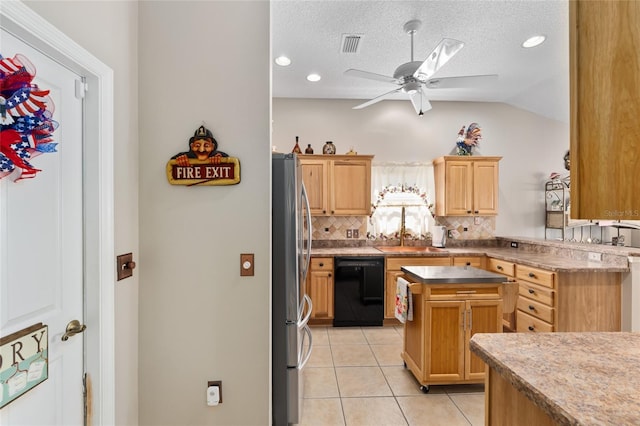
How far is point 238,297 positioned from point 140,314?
554mm

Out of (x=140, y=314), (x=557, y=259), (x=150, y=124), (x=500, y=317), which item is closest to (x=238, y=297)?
(x=140, y=314)

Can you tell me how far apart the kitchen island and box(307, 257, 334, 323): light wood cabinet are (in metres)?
1.67

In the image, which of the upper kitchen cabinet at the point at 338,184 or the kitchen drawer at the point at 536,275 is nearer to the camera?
the kitchen drawer at the point at 536,275

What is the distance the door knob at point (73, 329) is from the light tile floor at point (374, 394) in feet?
5.09

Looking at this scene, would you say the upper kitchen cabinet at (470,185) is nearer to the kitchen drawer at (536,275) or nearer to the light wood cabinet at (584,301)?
the kitchen drawer at (536,275)

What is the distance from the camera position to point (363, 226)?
4711 mm

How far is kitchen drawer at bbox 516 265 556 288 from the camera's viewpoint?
302 cm

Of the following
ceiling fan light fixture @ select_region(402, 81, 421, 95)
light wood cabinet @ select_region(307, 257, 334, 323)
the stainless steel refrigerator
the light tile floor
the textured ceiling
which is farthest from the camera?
light wood cabinet @ select_region(307, 257, 334, 323)

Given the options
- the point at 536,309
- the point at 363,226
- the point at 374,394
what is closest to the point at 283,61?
the point at 363,226

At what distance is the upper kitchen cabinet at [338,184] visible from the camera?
14.1 feet

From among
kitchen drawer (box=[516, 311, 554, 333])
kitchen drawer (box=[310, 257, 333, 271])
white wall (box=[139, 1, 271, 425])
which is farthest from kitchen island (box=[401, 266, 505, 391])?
kitchen drawer (box=[310, 257, 333, 271])

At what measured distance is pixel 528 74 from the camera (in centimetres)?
375

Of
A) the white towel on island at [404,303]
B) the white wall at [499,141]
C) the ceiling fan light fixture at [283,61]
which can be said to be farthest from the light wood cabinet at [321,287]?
the ceiling fan light fixture at [283,61]

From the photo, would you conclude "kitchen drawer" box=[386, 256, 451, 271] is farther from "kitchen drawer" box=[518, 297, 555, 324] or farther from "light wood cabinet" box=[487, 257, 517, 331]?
"kitchen drawer" box=[518, 297, 555, 324]
